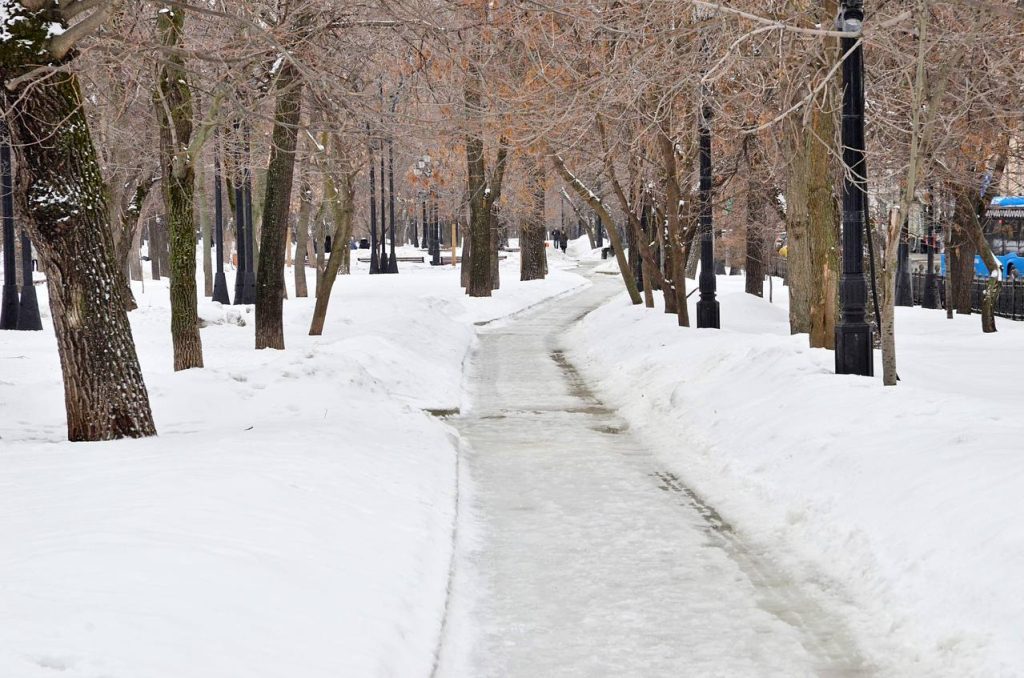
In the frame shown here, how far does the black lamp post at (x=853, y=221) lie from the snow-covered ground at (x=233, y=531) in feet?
15.0

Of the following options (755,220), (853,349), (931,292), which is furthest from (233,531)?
(931,292)

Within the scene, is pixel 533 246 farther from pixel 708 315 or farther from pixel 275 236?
pixel 275 236

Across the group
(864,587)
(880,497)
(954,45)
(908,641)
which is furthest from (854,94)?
(908,641)

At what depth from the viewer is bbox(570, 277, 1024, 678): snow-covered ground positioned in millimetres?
5996

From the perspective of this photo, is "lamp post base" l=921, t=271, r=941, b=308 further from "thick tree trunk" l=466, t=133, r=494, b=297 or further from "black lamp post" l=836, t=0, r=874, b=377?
"black lamp post" l=836, t=0, r=874, b=377

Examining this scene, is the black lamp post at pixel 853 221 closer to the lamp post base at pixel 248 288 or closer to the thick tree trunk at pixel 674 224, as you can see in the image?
the thick tree trunk at pixel 674 224

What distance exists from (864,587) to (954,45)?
7.30 metres

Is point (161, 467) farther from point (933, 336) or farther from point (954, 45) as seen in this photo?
point (933, 336)

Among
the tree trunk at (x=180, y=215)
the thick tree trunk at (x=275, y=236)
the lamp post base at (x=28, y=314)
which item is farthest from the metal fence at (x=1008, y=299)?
the lamp post base at (x=28, y=314)

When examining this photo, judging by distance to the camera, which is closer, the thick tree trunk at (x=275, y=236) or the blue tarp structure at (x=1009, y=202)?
the thick tree trunk at (x=275, y=236)

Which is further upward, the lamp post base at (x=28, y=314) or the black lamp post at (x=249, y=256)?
the black lamp post at (x=249, y=256)

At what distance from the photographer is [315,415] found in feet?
41.1

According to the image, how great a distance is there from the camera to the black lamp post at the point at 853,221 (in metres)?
11.6

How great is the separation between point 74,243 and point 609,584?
5634mm
